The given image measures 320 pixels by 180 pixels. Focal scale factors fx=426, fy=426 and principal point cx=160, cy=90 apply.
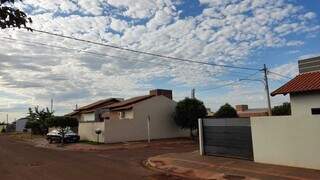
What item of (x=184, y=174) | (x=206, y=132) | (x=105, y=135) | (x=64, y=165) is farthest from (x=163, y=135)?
(x=184, y=174)

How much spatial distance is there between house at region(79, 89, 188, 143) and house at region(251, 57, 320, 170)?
22.4 m

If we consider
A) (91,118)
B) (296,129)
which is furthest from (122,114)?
(296,129)

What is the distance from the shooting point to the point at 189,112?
4550 cm

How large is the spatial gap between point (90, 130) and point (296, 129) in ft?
97.7

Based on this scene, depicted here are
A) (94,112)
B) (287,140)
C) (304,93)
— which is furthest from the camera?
(94,112)

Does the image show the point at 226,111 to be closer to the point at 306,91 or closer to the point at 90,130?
the point at 90,130

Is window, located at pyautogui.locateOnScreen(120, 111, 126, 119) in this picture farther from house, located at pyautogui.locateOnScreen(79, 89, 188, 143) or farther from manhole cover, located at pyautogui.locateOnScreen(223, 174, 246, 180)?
manhole cover, located at pyautogui.locateOnScreen(223, 174, 246, 180)

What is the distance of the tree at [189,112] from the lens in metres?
45.7

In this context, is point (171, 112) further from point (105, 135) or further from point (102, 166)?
point (102, 166)

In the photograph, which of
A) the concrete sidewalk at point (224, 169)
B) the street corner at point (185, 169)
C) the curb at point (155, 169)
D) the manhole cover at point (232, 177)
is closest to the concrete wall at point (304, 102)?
the concrete sidewalk at point (224, 169)

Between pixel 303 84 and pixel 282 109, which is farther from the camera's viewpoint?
pixel 282 109

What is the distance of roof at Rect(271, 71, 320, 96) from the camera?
69.5ft

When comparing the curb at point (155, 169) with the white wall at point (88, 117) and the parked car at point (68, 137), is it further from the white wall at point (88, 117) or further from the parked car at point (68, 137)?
the white wall at point (88, 117)

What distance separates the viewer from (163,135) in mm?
46656
